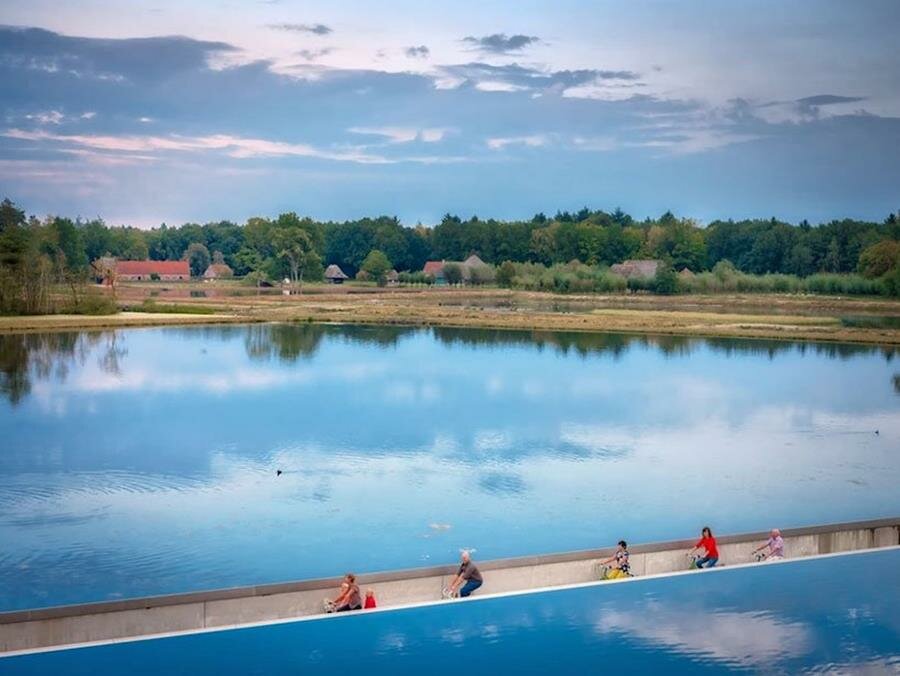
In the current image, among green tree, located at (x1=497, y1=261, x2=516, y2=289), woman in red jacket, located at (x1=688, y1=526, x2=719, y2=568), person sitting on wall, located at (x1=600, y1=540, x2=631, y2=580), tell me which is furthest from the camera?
green tree, located at (x1=497, y1=261, x2=516, y2=289)

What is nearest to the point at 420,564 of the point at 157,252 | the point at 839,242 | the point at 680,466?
the point at 680,466

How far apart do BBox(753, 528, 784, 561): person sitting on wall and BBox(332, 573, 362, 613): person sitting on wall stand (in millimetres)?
4502

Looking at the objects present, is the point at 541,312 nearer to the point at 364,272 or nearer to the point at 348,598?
the point at 364,272

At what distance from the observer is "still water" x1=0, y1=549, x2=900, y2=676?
918 cm

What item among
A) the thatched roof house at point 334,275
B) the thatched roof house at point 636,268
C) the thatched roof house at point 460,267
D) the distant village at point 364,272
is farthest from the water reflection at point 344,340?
Result: the thatched roof house at point 334,275

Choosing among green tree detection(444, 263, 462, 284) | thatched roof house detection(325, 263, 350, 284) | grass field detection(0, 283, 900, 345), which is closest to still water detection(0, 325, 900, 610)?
grass field detection(0, 283, 900, 345)

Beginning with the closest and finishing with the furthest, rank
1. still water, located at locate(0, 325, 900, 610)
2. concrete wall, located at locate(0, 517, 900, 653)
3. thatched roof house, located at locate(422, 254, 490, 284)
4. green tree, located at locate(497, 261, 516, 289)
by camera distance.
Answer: concrete wall, located at locate(0, 517, 900, 653) < still water, located at locate(0, 325, 900, 610) < green tree, located at locate(497, 261, 516, 289) < thatched roof house, located at locate(422, 254, 490, 284)

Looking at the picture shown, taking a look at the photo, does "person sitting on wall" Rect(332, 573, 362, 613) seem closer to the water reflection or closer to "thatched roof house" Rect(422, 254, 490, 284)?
the water reflection

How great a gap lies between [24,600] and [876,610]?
8440 millimetres

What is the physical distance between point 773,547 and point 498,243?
7900 cm

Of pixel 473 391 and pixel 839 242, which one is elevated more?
pixel 839 242

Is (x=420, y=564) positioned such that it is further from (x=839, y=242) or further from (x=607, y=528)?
(x=839, y=242)

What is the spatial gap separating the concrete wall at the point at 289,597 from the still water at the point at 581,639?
37cm

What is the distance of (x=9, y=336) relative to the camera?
36.9 metres
